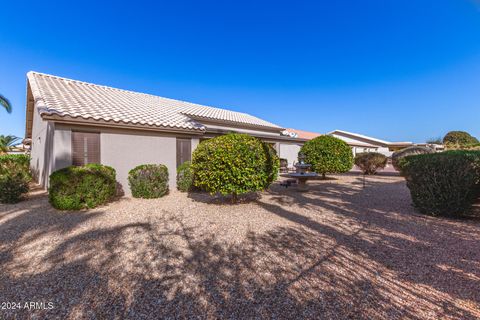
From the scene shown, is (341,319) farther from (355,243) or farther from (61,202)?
(61,202)

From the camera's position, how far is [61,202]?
6141 mm

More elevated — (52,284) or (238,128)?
(238,128)

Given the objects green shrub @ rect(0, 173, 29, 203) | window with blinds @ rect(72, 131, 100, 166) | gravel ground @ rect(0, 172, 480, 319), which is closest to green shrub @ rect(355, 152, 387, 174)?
gravel ground @ rect(0, 172, 480, 319)

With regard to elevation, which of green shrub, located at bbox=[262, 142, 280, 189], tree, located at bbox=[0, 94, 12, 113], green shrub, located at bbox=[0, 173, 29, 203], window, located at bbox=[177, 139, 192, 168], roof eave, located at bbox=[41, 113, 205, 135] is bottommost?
green shrub, located at bbox=[0, 173, 29, 203]

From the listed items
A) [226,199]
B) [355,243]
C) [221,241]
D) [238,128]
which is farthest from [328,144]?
[221,241]

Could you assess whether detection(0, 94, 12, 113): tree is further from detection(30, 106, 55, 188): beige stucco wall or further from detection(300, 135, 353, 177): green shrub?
detection(300, 135, 353, 177): green shrub

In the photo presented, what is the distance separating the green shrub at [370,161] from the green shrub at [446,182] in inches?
460

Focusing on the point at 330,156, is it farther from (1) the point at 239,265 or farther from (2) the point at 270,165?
(1) the point at 239,265

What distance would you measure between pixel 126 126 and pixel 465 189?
437 inches

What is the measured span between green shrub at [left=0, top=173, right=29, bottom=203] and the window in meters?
5.64

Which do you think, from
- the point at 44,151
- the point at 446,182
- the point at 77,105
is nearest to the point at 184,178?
the point at 77,105

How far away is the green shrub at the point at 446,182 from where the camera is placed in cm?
530

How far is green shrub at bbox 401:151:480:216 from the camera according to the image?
5301mm

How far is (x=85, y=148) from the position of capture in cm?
778
